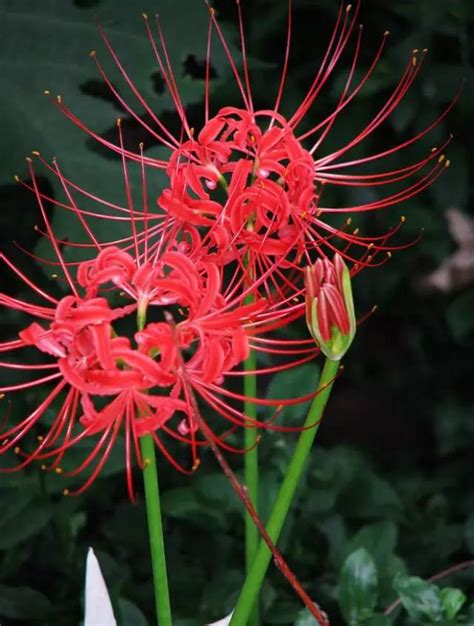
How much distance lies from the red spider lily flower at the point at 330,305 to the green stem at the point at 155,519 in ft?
0.40

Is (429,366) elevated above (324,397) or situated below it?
above

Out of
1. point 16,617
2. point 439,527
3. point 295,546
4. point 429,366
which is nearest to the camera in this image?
point 16,617

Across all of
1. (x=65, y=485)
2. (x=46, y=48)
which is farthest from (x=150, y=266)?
(x=46, y=48)

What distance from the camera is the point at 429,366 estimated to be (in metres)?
1.81

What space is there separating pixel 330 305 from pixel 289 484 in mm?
119

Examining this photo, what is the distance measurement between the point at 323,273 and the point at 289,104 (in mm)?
813

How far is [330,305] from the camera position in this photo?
61 cm

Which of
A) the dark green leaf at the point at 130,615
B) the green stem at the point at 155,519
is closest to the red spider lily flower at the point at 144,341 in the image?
the green stem at the point at 155,519

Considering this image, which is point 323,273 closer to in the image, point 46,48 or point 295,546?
point 295,546

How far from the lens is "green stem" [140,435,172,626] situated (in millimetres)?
623

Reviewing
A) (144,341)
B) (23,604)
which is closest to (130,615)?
(23,604)

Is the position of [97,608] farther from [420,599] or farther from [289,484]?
[420,599]

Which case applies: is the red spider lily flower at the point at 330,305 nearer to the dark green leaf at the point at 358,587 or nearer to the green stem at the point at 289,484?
the green stem at the point at 289,484

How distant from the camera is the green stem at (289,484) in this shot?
626 millimetres
